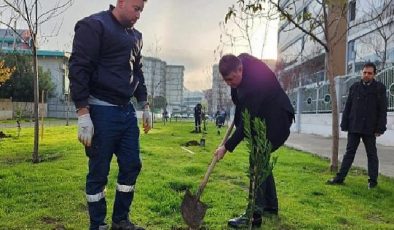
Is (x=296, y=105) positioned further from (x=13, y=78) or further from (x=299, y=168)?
(x=13, y=78)

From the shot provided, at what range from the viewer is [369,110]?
6.46 meters

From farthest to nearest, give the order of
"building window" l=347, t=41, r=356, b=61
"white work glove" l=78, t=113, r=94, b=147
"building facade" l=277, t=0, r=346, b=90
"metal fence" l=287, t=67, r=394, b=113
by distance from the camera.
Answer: "building facade" l=277, t=0, r=346, b=90 < "building window" l=347, t=41, r=356, b=61 < "metal fence" l=287, t=67, r=394, b=113 < "white work glove" l=78, t=113, r=94, b=147

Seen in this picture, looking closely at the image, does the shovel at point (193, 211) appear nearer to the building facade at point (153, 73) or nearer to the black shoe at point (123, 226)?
the black shoe at point (123, 226)

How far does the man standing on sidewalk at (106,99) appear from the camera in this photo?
11.7 feet

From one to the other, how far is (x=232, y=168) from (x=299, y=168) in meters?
1.35

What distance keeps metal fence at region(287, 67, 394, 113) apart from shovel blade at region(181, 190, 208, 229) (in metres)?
12.7

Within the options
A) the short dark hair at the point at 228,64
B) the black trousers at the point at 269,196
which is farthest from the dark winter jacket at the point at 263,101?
the black trousers at the point at 269,196

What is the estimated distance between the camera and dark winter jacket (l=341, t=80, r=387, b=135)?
21.1 ft

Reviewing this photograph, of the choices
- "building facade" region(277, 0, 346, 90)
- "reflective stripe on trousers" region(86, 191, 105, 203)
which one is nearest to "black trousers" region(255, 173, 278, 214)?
"reflective stripe on trousers" region(86, 191, 105, 203)

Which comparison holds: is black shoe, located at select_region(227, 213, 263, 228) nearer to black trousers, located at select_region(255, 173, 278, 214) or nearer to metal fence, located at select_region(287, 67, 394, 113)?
black trousers, located at select_region(255, 173, 278, 214)

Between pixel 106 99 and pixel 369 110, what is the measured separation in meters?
4.11

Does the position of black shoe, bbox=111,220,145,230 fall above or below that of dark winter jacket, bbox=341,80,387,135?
below

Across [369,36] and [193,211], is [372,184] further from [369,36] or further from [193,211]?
[369,36]

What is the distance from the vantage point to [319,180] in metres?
7.18
